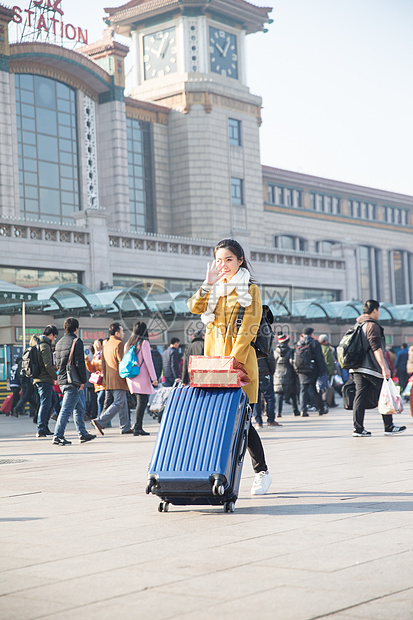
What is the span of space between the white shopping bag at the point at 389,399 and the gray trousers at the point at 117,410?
4358 mm

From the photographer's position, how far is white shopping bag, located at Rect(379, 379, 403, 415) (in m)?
11.1

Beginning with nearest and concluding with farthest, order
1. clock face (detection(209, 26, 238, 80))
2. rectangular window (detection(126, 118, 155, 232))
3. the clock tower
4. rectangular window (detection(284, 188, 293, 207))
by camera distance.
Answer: rectangular window (detection(126, 118, 155, 232)) → the clock tower → clock face (detection(209, 26, 238, 80)) → rectangular window (detection(284, 188, 293, 207))

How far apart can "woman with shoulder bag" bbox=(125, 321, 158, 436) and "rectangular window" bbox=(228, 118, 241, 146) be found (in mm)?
39133

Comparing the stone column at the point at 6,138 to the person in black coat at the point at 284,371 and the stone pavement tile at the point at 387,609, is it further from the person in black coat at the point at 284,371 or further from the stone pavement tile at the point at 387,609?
the stone pavement tile at the point at 387,609

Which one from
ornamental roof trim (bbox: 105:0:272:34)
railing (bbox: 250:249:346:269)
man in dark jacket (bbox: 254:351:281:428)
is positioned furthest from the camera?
ornamental roof trim (bbox: 105:0:272:34)

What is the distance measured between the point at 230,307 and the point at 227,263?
0.32m

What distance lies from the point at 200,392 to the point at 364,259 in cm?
5852

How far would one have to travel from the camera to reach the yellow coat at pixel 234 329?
609 cm

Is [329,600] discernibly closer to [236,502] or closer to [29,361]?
[236,502]

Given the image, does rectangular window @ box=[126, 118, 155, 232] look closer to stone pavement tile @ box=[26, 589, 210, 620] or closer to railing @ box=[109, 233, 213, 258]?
railing @ box=[109, 233, 213, 258]

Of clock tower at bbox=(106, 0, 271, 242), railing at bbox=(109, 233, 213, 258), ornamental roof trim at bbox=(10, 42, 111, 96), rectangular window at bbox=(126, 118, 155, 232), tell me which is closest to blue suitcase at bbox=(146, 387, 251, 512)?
railing at bbox=(109, 233, 213, 258)

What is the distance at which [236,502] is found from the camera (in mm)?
6125

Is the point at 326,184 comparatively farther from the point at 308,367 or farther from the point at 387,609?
the point at 387,609

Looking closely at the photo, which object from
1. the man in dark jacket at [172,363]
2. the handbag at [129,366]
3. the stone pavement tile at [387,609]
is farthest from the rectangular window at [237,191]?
the stone pavement tile at [387,609]
